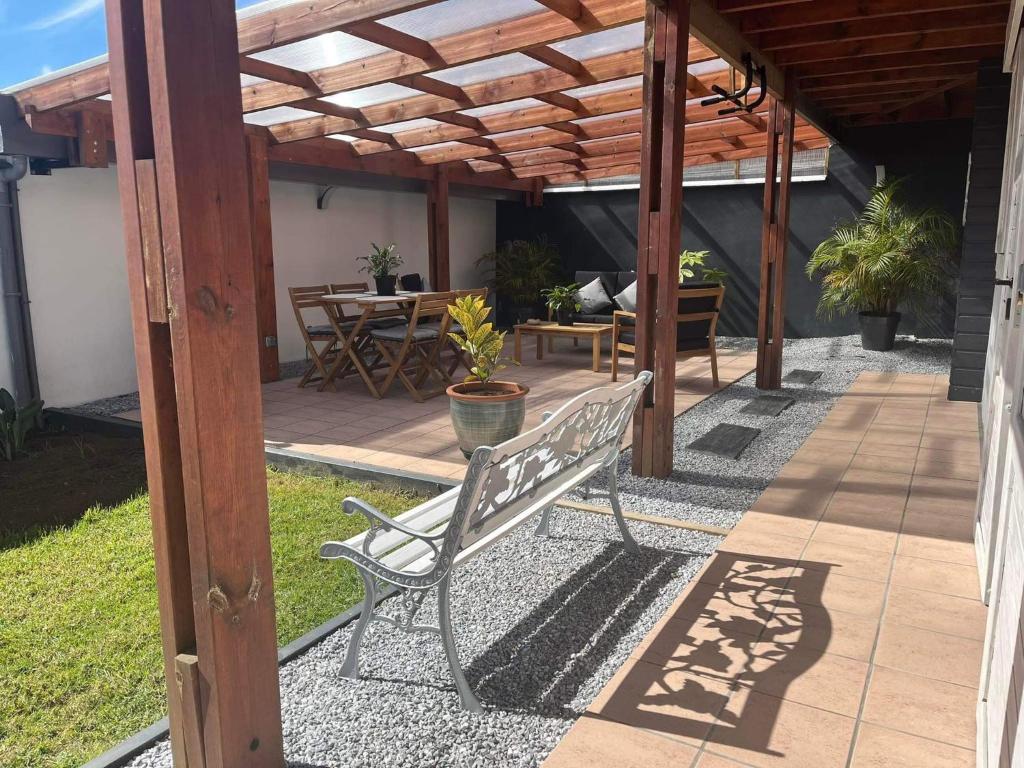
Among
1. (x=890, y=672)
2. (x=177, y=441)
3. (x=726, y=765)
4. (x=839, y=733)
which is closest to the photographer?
(x=177, y=441)

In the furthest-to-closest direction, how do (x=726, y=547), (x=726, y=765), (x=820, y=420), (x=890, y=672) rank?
(x=820, y=420), (x=726, y=547), (x=890, y=672), (x=726, y=765)

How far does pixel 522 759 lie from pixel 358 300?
15.7 ft

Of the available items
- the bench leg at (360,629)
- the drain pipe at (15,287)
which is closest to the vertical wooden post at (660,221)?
the bench leg at (360,629)

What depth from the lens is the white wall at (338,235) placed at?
795cm

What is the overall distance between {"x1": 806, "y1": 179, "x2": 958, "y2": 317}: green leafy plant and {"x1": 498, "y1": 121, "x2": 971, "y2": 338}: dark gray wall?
0.35 metres

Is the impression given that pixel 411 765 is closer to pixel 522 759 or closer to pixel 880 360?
pixel 522 759

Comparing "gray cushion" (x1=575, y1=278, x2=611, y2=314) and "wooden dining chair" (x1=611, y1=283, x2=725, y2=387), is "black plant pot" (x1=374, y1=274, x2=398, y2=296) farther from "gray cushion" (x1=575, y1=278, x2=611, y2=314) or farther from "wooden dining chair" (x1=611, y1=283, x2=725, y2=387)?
"gray cushion" (x1=575, y1=278, x2=611, y2=314)

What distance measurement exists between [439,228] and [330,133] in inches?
114

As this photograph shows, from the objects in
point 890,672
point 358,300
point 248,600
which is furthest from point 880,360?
point 248,600

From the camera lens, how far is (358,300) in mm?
6070

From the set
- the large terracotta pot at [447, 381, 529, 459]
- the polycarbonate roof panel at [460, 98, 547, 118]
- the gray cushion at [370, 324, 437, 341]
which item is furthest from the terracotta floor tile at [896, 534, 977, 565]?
the polycarbonate roof panel at [460, 98, 547, 118]

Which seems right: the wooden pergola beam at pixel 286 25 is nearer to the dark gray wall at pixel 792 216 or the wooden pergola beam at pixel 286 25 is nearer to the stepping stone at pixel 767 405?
the stepping stone at pixel 767 405

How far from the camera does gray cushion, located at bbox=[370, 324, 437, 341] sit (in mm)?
6039

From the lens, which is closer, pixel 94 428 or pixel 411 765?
pixel 411 765
